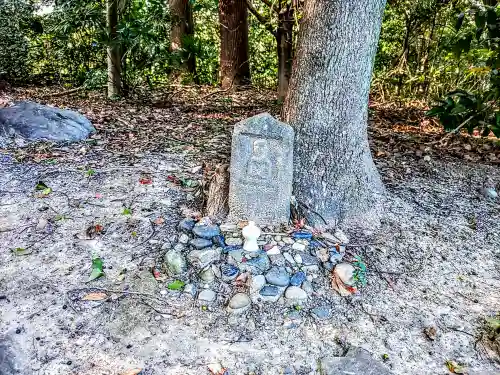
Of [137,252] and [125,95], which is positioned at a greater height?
[125,95]

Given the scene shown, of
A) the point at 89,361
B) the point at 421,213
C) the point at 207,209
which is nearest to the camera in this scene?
the point at 89,361

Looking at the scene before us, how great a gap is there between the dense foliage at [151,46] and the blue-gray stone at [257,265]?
10.6ft

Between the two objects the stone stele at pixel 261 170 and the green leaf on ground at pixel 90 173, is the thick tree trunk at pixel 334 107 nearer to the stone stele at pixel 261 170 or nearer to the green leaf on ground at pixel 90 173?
the stone stele at pixel 261 170

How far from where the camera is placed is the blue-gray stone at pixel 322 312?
2.16 metres

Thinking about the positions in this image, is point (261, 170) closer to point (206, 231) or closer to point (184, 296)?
point (206, 231)

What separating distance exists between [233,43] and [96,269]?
475cm

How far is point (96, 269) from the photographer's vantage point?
2.28 m

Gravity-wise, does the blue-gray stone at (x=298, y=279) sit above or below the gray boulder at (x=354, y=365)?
above

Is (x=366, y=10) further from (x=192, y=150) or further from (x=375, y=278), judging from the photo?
(x=192, y=150)

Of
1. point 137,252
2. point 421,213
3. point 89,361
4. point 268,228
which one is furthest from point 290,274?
point 421,213

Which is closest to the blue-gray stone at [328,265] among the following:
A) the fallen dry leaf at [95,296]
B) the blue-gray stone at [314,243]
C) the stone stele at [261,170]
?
the blue-gray stone at [314,243]

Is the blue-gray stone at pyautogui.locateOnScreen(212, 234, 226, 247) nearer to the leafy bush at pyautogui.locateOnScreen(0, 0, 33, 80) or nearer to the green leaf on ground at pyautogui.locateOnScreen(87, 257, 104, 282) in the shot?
the green leaf on ground at pyautogui.locateOnScreen(87, 257, 104, 282)

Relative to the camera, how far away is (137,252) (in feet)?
7.98

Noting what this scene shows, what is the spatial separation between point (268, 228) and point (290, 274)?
369 millimetres
